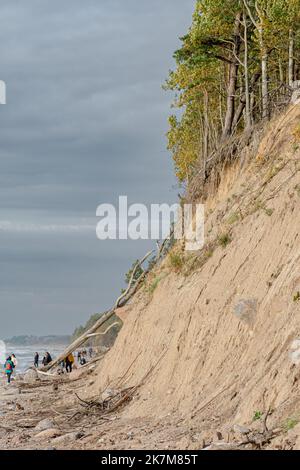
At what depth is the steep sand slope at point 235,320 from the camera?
47.2 ft

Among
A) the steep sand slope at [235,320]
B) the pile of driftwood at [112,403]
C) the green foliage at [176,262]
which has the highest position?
the green foliage at [176,262]

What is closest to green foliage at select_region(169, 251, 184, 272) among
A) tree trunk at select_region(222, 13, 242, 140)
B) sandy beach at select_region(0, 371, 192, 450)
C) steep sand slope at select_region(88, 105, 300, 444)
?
steep sand slope at select_region(88, 105, 300, 444)

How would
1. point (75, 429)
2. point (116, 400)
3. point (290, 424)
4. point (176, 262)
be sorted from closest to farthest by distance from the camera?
point (290, 424) → point (75, 429) → point (116, 400) → point (176, 262)

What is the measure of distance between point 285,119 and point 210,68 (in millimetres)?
13408

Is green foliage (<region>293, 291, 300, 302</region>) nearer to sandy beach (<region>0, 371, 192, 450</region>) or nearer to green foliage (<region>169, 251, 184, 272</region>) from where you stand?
sandy beach (<region>0, 371, 192, 450</region>)

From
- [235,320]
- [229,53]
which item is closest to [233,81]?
[229,53]

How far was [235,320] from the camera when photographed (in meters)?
17.1

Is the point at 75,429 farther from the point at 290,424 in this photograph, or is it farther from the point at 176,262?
the point at 290,424

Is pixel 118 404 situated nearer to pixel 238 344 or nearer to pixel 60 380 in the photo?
pixel 238 344

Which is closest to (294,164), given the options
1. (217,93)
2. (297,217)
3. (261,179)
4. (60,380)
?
(261,179)

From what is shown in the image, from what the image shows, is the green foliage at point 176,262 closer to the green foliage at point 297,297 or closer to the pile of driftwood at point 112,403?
the pile of driftwood at point 112,403

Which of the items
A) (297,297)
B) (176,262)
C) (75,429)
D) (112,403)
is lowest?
(75,429)

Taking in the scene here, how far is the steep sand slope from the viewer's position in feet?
47.2

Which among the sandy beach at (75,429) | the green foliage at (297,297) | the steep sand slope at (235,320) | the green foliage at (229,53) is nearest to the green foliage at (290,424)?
the steep sand slope at (235,320)
